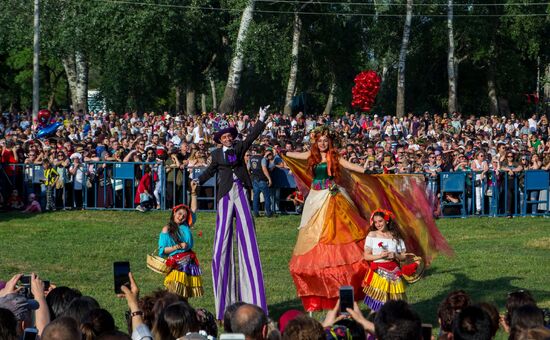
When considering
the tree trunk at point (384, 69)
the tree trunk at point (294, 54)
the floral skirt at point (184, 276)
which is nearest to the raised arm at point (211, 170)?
the floral skirt at point (184, 276)

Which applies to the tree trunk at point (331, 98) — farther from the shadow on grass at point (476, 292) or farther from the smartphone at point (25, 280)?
the smartphone at point (25, 280)

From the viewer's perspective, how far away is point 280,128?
31484mm

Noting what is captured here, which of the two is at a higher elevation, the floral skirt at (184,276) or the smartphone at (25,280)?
the smartphone at (25,280)

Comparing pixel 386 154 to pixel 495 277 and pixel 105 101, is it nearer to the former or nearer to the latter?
pixel 495 277

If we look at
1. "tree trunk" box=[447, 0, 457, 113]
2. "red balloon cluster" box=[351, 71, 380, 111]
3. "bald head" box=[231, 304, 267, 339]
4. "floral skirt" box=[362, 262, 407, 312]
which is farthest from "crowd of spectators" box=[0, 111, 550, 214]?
"tree trunk" box=[447, 0, 457, 113]

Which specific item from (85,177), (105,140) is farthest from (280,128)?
(85,177)

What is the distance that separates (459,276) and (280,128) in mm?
16696

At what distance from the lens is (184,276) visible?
1191 centimetres

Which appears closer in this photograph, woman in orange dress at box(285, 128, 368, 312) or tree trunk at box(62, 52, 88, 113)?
woman in orange dress at box(285, 128, 368, 312)

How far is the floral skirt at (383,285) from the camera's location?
11156 mm

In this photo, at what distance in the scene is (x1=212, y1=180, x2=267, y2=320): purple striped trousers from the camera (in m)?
11.8

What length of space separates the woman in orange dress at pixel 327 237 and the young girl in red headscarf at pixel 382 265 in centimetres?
48

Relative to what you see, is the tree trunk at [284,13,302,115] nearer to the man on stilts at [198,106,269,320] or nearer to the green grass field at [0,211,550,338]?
the green grass field at [0,211,550,338]

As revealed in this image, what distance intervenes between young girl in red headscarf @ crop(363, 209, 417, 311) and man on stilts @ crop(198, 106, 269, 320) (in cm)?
129
